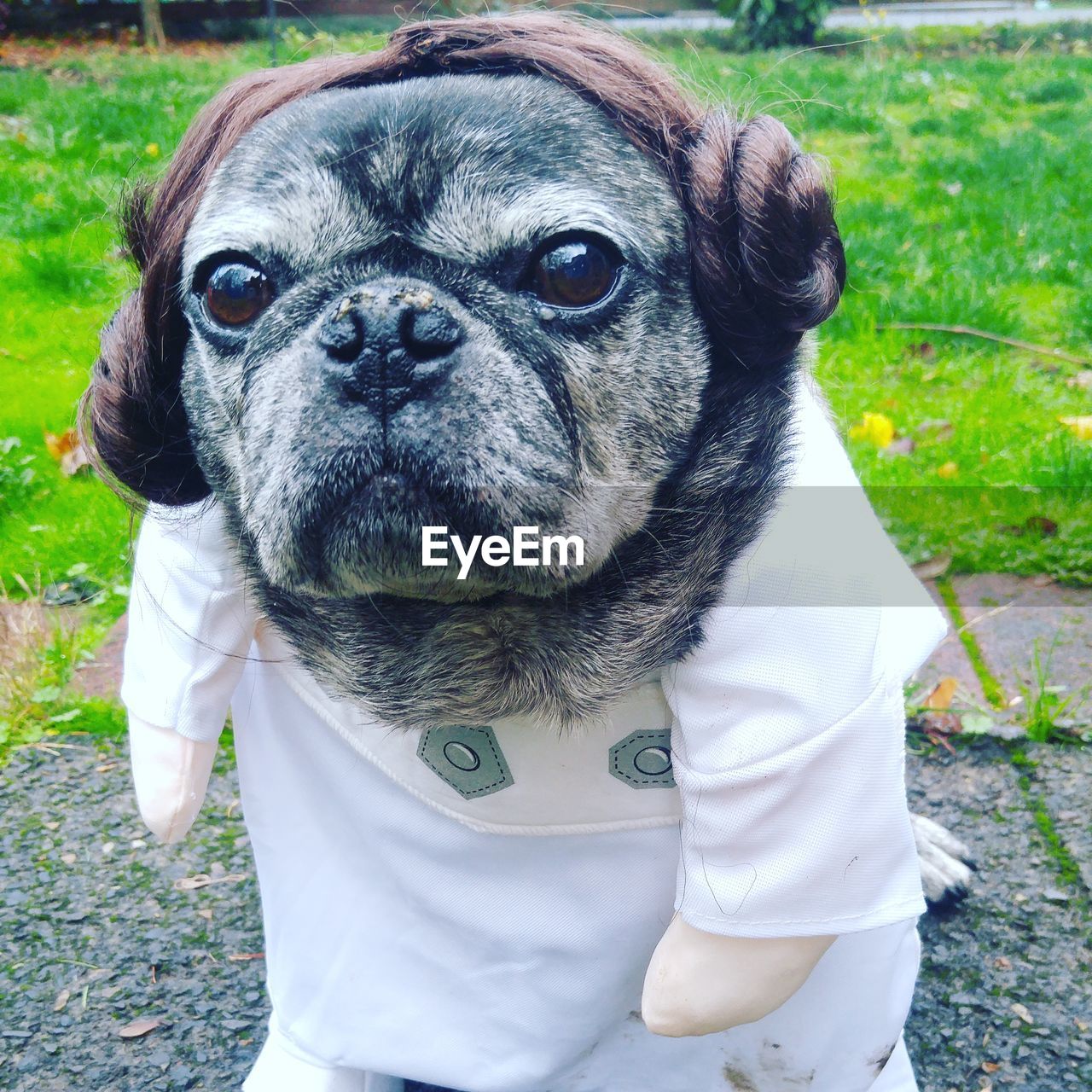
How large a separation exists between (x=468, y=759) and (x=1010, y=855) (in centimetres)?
117

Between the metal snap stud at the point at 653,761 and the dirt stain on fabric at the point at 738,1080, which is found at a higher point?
the metal snap stud at the point at 653,761

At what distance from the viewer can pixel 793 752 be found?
122cm

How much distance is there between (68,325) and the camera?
3920 mm

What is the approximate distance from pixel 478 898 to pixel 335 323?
0.81 m

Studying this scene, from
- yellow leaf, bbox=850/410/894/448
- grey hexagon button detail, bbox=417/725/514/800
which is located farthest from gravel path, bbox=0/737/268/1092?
yellow leaf, bbox=850/410/894/448

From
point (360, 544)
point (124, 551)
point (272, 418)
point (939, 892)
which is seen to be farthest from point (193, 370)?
point (124, 551)

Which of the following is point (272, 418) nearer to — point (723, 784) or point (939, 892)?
point (723, 784)

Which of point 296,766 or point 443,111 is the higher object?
point 443,111

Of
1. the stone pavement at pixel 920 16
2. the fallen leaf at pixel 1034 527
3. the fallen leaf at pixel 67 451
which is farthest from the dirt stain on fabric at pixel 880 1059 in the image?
the stone pavement at pixel 920 16

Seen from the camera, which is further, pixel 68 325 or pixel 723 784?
pixel 68 325

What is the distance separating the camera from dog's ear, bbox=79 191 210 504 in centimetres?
136

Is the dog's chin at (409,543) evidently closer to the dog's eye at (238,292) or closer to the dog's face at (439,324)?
the dog's face at (439,324)

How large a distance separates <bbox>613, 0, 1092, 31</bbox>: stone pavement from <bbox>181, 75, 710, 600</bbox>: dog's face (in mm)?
6935

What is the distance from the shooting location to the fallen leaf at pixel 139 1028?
5.94 feet
